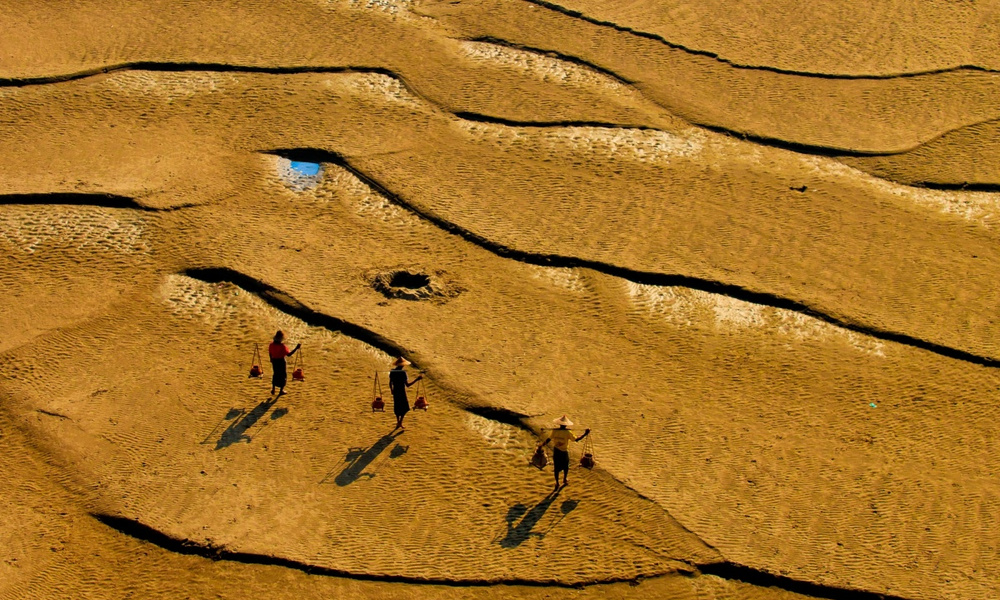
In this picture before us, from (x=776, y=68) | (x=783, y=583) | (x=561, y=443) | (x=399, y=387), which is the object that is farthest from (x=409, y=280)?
(x=776, y=68)

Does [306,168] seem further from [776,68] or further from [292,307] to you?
[776,68]

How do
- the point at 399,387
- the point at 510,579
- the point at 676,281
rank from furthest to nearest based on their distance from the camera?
1. the point at 676,281
2. the point at 399,387
3. the point at 510,579

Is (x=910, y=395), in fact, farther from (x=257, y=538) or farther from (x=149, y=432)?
(x=149, y=432)

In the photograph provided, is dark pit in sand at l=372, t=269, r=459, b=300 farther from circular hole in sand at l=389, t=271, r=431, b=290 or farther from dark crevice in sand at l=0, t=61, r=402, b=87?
dark crevice in sand at l=0, t=61, r=402, b=87

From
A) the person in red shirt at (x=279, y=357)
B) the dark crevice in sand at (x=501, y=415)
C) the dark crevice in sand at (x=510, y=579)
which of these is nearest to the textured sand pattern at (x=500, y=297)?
the dark crevice in sand at (x=510, y=579)

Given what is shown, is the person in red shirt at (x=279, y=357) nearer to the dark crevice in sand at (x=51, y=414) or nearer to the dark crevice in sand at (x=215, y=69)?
the dark crevice in sand at (x=51, y=414)

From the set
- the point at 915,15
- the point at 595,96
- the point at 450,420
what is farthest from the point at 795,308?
the point at 915,15
